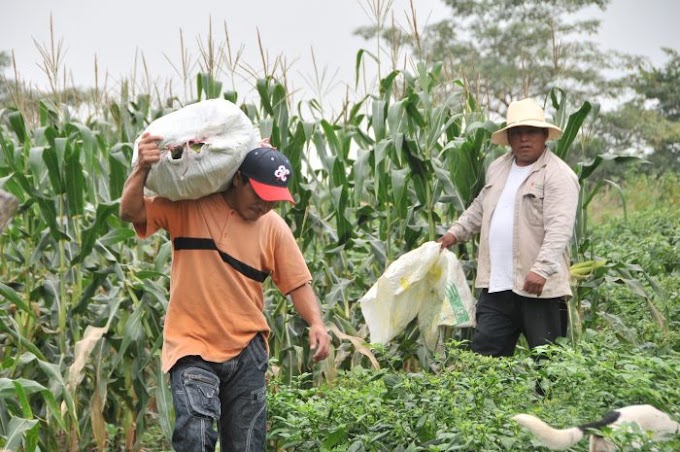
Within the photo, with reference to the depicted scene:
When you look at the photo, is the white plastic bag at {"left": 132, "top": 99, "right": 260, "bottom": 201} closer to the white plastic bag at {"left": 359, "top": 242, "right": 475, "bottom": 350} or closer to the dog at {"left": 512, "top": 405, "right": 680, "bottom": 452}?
the dog at {"left": 512, "top": 405, "right": 680, "bottom": 452}

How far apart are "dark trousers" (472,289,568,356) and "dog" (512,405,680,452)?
1.99m

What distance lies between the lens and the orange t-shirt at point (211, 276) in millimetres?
4219

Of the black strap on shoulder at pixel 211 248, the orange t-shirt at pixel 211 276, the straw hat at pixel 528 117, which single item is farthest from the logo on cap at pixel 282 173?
the straw hat at pixel 528 117

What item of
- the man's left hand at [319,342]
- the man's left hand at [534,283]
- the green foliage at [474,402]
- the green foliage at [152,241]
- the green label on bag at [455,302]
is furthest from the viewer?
the green label on bag at [455,302]

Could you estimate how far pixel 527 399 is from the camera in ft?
14.0

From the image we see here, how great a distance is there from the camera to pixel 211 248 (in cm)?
426

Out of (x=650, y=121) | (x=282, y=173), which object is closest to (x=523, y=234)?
(x=282, y=173)

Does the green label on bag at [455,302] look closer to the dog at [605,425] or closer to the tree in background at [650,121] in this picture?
the dog at [605,425]


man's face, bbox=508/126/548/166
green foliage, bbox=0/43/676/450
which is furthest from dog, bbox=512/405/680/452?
man's face, bbox=508/126/548/166

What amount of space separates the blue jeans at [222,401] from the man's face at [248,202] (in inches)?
21.3

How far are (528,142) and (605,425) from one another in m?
2.55

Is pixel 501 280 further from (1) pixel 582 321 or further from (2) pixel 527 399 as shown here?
(2) pixel 527 399

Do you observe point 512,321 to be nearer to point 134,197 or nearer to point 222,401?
point 222,401

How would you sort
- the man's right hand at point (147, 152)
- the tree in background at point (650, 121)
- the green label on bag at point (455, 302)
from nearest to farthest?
1. the man's right hand at point (147, 152)
2. the green label on bag at point (455, 302)
3. the tree in background at point (650, 121)
